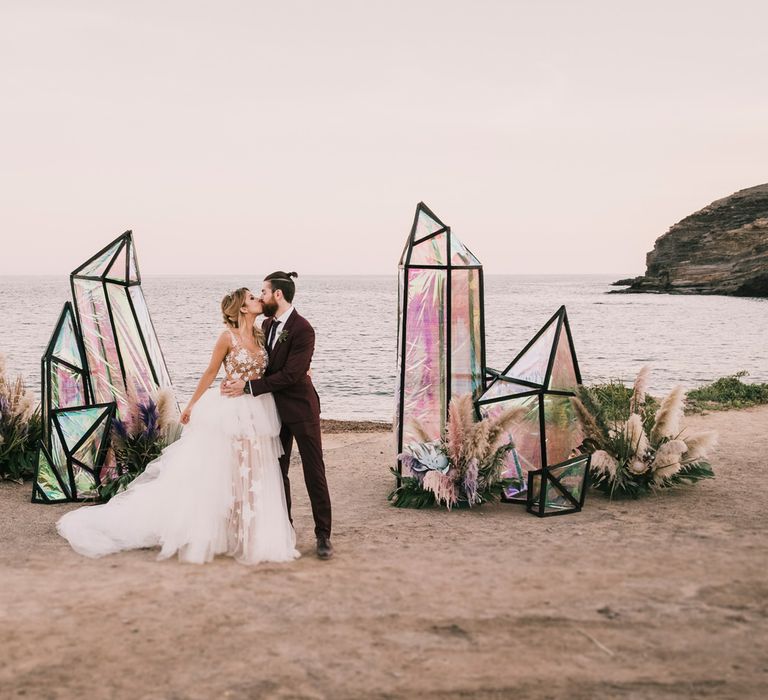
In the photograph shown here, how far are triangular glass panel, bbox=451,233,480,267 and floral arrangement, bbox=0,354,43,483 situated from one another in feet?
15.7

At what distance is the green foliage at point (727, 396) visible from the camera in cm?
1370

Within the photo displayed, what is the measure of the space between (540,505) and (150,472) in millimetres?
3473

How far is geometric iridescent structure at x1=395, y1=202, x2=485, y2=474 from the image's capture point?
7.83 metres

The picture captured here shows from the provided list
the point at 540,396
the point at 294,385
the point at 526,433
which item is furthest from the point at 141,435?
the point at 540,396

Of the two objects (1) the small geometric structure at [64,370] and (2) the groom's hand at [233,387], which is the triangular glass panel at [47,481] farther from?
(2) the groom's hand at [233,387]

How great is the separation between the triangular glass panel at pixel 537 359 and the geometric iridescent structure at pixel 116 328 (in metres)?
A: 3.81

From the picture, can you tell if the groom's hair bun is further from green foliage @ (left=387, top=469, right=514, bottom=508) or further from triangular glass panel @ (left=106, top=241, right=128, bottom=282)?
triangular glass panel @ (left=106, top=241, right=128, bottom=282)

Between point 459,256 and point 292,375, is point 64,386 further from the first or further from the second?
point 459,256

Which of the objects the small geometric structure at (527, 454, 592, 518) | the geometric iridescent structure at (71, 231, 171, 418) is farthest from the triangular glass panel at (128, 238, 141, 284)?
the small geometric structure at (527, 454, 592, 518)

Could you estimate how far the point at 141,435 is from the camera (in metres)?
7.64

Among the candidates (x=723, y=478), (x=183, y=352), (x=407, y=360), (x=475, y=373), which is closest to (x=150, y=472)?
(x=407, y=360)

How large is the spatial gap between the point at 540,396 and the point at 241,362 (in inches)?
117

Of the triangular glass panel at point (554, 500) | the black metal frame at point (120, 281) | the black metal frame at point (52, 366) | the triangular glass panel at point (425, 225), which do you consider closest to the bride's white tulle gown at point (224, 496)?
the black metal frame at point (52, 366)

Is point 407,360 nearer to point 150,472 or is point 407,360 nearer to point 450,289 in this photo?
point 450,289
